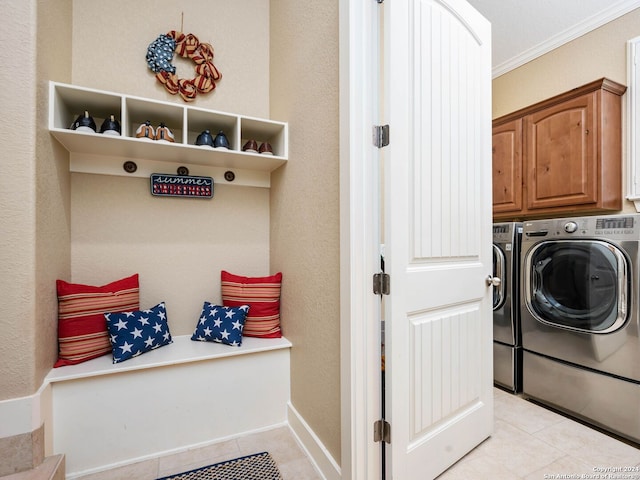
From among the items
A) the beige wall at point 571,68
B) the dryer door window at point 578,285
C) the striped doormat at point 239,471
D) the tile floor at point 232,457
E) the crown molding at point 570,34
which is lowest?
the tile floor at point 232,457

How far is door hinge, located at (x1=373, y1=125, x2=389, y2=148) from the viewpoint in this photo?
128 cm

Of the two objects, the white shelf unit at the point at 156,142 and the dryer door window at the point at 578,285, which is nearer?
the white shelf unit at the point at 156,142

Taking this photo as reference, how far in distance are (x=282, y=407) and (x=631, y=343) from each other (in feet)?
6.44

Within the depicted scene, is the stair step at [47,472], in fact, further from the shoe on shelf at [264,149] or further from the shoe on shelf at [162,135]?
the shoe on shelf at [264,149]

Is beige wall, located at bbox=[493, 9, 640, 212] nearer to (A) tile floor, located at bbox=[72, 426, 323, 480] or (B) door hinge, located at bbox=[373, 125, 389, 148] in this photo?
(B) door hinge, located at bbox=[373, 125, 389, 148]

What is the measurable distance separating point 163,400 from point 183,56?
208 centimetres

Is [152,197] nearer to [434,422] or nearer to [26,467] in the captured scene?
[26,467]

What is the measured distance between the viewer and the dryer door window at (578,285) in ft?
5.84

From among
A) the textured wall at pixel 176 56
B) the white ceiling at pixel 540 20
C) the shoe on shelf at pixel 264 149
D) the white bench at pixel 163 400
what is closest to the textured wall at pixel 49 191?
the textured wall at pixel 176 56

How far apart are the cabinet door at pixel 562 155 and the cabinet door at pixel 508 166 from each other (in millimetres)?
71

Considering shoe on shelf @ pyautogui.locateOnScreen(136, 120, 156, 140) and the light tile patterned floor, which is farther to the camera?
shoe on shelf @ pyautogui.locateOnScreen(136, 120, 156, 140)

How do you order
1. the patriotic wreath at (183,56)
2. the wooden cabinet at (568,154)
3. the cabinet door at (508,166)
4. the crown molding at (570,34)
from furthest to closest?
the cabinet door at (508,166)
the crown molding at (570,34)
the wooden cabinet at (568,154)
the patriotic wreath at (183,56)

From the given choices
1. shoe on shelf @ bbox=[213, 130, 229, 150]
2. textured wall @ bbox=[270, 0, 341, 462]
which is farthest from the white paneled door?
shoe on shelf @ bbox=[213, 130, 229, 150]

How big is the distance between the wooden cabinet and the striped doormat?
8.23 feet
